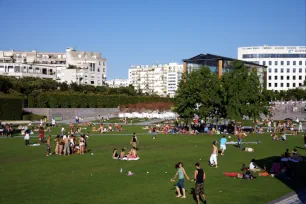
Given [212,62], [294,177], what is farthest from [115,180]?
[212,62]

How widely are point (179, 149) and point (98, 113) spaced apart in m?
63.3

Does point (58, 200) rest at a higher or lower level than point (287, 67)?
lower

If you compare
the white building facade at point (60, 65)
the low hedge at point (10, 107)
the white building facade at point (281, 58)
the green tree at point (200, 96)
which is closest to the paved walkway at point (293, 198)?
the green tree at point (200, 96)

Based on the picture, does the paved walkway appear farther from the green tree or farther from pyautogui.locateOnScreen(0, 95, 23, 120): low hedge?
pyautogui.locateOnScreen(0, 95, 23, 120): low hedge

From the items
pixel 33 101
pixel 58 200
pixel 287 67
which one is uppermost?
pixel 287 67

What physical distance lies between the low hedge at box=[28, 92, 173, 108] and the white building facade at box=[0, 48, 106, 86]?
1714 inches

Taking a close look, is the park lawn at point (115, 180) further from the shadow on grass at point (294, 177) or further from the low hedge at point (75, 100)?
the low hedge at point (75, 100)

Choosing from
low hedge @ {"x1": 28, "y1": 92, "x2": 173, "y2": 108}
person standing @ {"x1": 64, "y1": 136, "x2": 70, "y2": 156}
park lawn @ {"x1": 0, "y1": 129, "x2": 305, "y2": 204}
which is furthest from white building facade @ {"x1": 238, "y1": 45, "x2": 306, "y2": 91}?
person standing @ {"x1": 64, "y1": 136, "x2": 70, "y2": 156}

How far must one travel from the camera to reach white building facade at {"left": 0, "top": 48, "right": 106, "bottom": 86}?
141 metres

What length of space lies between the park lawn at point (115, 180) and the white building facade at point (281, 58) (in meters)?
123

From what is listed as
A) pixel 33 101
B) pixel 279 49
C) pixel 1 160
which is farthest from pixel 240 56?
pixel 1 160

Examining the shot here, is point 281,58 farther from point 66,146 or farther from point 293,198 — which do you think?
point 293,198

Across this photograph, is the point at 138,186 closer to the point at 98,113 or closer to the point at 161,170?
the point at 161,170

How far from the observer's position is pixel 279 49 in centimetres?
15562
